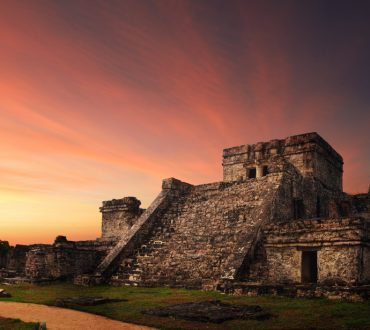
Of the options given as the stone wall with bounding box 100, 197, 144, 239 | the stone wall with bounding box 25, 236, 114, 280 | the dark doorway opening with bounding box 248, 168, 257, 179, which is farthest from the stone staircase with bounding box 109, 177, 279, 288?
the stone wall with bounding box 100, 197, 144, 239

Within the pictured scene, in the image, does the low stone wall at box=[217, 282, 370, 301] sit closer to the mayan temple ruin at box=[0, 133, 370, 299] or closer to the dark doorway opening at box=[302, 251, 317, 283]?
the mayan temple ruin at box=[0, 133, 370, 299]

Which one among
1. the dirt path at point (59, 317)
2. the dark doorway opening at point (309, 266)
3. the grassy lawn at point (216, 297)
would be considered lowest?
the dirt path at point (59, 317)

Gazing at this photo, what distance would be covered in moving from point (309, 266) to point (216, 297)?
418cm

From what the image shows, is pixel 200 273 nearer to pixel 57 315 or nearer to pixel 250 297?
pixel 250 297

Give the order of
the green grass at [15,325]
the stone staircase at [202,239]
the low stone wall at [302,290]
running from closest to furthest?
1. the green grass at [15,325]
2. the low stone wall at [302,290]
3. the stone staircase at [202,239]

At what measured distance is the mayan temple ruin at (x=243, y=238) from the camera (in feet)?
43.1

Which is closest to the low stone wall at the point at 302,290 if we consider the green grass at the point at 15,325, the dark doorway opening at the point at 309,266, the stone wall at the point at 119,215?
the dark doorway opening at the point at 309,266

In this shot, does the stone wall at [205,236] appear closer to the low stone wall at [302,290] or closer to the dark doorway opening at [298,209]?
the dark doorway opening at [298,209]

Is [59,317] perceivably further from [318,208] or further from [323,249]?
[318,208]

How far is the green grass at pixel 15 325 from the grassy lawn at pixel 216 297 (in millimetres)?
1890

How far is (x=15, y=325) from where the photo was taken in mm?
8195

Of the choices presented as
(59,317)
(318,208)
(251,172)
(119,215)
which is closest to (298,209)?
(318,208)

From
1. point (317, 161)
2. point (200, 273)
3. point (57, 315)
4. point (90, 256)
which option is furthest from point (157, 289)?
point (317, 161)

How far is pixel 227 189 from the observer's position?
20594mm
